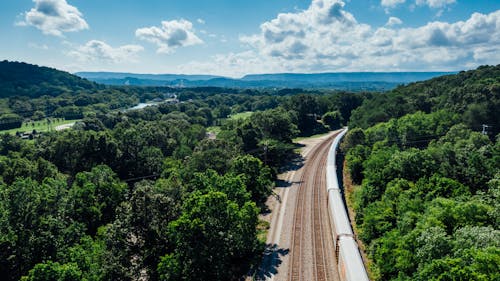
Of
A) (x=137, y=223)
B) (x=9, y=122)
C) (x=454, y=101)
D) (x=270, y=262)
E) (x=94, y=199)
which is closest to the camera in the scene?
(x=137, y=223)

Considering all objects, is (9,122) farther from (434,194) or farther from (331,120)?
(434,194)

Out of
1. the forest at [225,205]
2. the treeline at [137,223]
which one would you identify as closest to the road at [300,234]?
the forest at [225,205]

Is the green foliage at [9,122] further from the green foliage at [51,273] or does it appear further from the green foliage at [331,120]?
the green foliage at [51,273]

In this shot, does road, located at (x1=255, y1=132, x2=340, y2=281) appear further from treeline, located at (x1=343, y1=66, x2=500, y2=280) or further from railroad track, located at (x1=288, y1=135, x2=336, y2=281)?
treeline, located at (x1=343, y1=66, x2=500, y2=280)

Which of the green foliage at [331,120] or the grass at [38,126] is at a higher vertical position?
the green foliage at [331,120]

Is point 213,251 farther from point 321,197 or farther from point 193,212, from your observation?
point 321,197

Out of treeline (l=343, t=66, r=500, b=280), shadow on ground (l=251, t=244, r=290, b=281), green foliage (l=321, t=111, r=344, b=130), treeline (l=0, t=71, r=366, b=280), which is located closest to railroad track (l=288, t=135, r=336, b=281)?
shadow on ground (l=251, t=244, r=290, b=281)

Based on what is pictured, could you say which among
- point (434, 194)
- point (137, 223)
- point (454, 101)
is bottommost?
point (137, 223)


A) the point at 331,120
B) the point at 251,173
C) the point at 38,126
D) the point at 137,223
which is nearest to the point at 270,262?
the point at 137,223

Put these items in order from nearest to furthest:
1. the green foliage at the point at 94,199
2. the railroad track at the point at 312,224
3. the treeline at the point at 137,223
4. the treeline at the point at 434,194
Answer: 1. the treeline at the point at 434,194
2. the treeline at the point at 137,223
3. the railroad track at the point at 312,224
4. the green foliage at the point at 94,199
